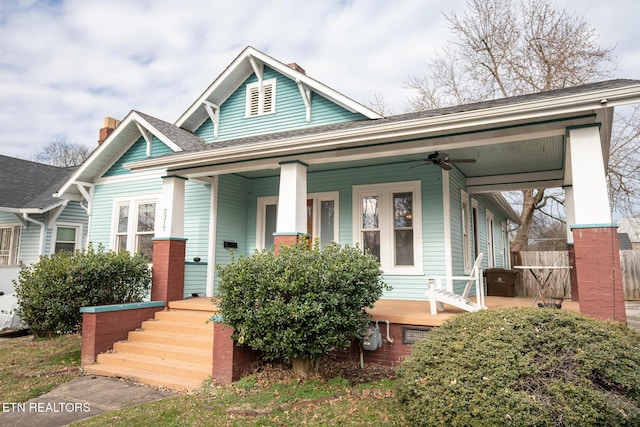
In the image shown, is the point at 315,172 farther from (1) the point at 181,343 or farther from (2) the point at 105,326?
(2) the point at 105,326

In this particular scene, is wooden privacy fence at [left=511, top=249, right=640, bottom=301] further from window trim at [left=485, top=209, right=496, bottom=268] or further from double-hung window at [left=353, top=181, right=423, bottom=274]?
double-hung window at [left=353, top=181, right=423, bottom=274]

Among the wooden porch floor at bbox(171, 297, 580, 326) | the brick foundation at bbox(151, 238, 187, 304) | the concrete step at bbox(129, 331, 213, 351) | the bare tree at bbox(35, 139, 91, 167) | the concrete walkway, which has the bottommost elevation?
the concrete walkway

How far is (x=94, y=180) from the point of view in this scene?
1114 cm

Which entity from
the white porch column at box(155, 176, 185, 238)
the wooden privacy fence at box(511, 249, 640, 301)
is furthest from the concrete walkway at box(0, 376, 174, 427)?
the wooden privacy fence at box(511, 249, 640, 301)

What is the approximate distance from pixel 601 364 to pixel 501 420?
944 mm

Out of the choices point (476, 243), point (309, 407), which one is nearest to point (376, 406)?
point (309, 407)

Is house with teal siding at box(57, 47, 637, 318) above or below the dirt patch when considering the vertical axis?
above

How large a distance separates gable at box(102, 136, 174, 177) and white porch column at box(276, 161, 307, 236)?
4332 mm

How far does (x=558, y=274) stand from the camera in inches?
579

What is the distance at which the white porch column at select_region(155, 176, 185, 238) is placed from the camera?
26.0 ft

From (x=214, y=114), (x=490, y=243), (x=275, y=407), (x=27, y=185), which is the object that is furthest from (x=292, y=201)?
(x=27, y=185)

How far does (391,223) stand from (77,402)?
5985 millimetres

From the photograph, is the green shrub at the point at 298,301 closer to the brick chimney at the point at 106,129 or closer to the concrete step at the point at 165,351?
the concrete step at the point at 165,351

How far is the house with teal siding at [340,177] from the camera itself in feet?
16.6
